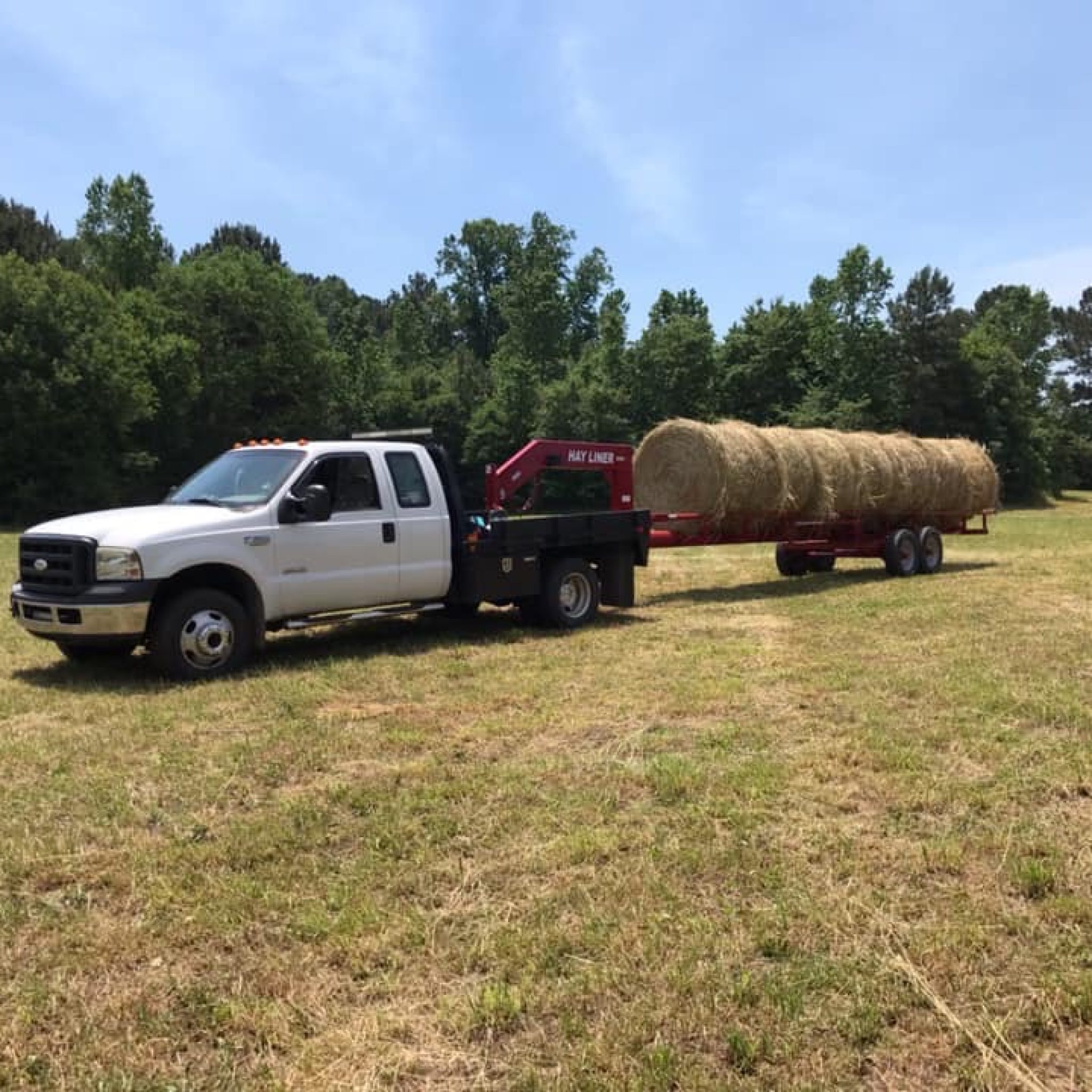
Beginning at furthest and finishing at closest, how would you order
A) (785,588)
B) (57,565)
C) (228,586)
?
(785,588) < (228,586) < (57,565)

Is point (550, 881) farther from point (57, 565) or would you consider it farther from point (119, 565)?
point (57, 565)

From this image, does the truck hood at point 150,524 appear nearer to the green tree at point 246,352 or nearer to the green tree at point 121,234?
the green tree at point 246,352

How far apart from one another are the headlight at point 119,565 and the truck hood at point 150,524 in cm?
5

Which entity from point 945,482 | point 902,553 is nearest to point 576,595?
point 902,553

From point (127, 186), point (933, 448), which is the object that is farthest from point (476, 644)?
point (127, 186)

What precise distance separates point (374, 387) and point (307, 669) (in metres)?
52.3

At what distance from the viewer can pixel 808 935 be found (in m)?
3.52

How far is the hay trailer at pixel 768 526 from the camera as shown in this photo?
37.1ft

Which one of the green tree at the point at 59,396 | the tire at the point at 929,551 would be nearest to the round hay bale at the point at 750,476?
the tire at the point at 929,551

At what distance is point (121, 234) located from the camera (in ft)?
165

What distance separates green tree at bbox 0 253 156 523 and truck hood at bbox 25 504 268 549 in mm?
29372

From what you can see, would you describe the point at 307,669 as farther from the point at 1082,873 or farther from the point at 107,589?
the point at 1082,873

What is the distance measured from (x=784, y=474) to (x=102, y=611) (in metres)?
9.87

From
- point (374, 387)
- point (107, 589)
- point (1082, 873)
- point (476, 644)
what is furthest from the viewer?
point (374, 387)
